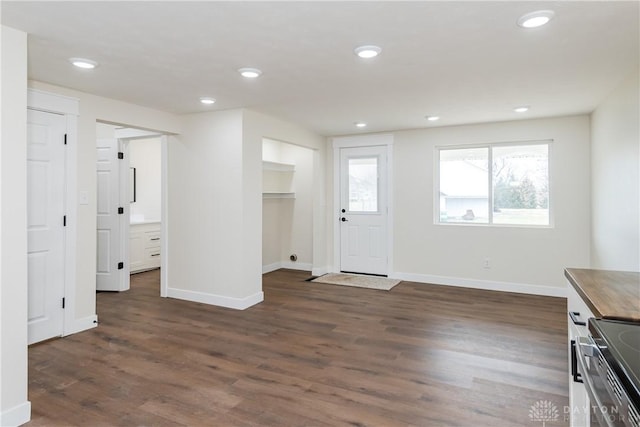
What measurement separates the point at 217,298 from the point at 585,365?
150 inches

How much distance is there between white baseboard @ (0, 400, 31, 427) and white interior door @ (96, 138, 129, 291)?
3.13m

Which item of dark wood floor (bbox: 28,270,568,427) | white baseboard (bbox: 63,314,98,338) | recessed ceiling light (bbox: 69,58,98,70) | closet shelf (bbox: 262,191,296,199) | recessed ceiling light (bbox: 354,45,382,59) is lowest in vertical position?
dark wood floor (bbox: 28,270,568,427)

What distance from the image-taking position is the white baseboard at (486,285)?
476cm

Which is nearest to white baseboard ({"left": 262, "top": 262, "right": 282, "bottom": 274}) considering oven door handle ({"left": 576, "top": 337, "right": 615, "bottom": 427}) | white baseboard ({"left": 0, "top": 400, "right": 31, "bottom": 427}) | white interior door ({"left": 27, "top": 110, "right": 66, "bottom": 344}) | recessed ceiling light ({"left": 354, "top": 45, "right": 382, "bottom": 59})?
white interior door ({"left": 27, "top": 110, "right": 66, "bottom": 344})

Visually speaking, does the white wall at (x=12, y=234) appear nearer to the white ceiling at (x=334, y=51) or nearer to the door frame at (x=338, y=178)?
the white ceiling at (x=334, y=51)

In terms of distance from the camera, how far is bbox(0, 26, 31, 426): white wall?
79.7 inches

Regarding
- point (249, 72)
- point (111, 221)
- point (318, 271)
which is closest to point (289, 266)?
point (318, 271)

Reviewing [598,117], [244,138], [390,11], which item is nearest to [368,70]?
[390,11]

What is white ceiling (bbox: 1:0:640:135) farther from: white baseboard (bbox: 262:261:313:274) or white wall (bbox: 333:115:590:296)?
white baseboard (bbox: 262:261:313:274)

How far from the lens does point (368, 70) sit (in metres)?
2.94

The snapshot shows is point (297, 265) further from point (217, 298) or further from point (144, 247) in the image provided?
point (144, 247)

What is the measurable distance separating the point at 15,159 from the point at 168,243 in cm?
269

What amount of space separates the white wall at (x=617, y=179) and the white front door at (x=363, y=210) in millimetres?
2657

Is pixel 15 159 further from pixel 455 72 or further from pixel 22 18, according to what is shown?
pixel 455 72
